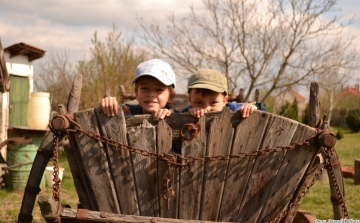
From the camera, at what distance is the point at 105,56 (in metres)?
17.4

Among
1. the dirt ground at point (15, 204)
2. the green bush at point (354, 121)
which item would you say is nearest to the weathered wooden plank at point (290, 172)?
the dirt ground at point (15, 204)

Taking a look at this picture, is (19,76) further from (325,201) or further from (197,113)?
(197,113)

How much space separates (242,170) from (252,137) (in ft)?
0.65

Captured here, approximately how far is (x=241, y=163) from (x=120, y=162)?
0.68m

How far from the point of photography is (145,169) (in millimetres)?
2727

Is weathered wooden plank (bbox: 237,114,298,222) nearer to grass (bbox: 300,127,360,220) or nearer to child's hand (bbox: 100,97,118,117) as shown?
child's hand (bbox: 100,97,118,117)

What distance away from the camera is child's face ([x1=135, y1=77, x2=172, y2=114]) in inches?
129

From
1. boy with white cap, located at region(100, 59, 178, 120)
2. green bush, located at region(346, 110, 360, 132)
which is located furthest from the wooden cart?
green bush, located at region(346, 110, 360, 132)

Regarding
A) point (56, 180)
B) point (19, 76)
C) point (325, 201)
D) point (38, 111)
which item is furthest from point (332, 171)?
point (19, 76)

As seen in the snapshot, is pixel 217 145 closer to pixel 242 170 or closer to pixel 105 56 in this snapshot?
pixel 242 170

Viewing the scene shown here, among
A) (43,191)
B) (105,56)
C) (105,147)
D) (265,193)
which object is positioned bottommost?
(43,191)

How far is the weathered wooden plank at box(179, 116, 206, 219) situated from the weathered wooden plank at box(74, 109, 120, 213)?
39 cm

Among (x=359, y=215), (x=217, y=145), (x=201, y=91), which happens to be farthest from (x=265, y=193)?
(x=359, y=215)

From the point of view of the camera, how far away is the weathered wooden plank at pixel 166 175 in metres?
2.69
